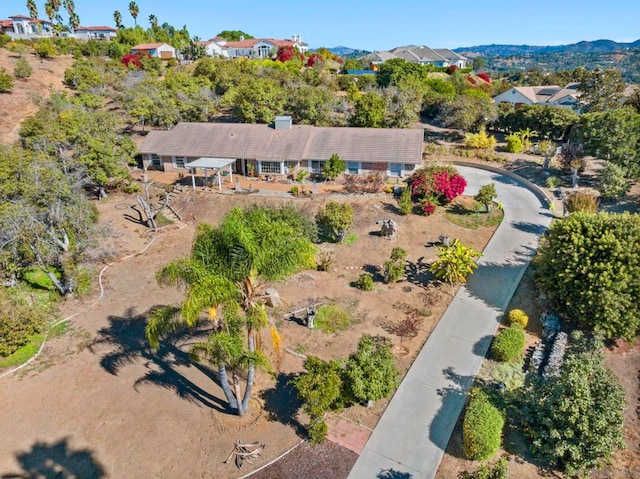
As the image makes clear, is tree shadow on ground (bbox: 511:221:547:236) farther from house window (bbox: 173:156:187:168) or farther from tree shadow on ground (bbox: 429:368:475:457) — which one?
house window (bbox: 173:156:187:168)

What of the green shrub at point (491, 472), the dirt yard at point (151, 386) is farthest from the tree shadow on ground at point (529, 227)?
the green shrub at point (491, 472)

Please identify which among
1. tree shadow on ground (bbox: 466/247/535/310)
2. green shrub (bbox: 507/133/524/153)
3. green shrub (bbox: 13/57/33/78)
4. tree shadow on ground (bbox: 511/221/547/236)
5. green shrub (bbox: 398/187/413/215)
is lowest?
tree shadow on ground (bbox: 466/247/535/310)

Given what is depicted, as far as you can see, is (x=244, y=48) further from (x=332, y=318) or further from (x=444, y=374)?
(x=444, y=374)

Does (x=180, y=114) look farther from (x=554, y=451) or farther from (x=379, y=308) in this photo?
(x=554, y=451)

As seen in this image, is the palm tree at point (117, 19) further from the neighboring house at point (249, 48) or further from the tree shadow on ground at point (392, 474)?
the tree shadow on ground at point (392, 474)

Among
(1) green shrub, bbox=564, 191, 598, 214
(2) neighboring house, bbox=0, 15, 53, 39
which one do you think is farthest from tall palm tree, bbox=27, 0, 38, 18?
(1) green shrub, bbox=564, 191, 598, 214

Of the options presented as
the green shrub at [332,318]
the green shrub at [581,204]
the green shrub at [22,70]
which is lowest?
the green shrub at [332,318]

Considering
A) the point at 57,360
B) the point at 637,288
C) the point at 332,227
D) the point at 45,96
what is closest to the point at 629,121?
the point at 637,288
